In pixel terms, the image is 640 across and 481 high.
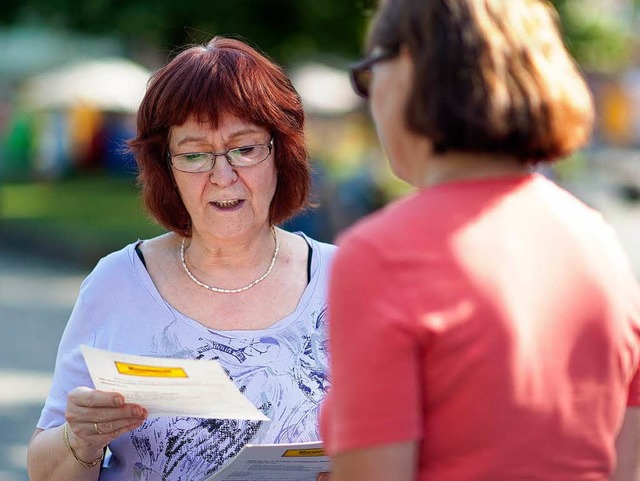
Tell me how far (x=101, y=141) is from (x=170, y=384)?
82.5 ft

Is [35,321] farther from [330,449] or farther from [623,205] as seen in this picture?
[623,205]

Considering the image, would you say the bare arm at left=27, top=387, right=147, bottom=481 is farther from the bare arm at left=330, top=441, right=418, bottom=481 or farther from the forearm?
the bare arm at left=330, top=441, right=418, bottom=481

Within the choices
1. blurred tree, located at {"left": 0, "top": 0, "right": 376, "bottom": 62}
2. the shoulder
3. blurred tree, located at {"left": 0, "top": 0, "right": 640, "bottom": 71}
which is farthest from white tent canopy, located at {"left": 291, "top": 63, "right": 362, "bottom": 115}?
the shoulder

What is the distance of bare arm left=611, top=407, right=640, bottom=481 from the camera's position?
1.68 m

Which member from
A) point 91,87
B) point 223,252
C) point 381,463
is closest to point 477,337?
point 381,463

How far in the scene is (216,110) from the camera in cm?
259

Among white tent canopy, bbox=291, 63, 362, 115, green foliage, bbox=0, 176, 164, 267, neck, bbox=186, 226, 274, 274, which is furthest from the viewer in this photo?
white tent canopy, bbox=291, 63, 362, 115

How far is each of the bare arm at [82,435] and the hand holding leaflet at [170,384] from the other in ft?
0.11

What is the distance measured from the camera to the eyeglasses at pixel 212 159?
2629 mm

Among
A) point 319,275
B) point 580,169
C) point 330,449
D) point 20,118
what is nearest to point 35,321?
point 319,275

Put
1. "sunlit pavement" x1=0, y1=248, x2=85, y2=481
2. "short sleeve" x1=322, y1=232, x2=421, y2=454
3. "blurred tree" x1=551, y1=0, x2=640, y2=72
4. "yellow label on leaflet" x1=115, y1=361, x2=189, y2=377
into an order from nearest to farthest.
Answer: "short sleeve" x1=322, y1=232, x2=421, y2=454, "yellow label on leaflet" x1=115, y1=361, x2=189, y2=377, "sunlit pavement" x1=0, y1=248, x2=85, y2=481, "blurred tree" x1=551, y1=0, x2=640, y2=72

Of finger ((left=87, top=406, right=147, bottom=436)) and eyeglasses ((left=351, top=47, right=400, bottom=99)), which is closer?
eyeglasses ((left=351, top=47, right=400, bottom=99))

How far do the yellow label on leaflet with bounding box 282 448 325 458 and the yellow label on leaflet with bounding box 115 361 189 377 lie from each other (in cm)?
34

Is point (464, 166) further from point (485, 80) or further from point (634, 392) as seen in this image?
point (634, 392)
